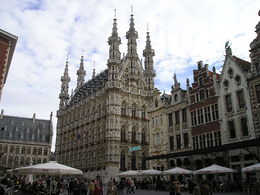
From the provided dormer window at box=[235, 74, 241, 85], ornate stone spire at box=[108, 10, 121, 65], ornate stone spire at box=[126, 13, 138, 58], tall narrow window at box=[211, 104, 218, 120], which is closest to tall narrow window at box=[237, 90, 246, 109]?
dormer window at box=[235, 74, 241, 85]

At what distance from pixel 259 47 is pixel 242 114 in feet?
21.0

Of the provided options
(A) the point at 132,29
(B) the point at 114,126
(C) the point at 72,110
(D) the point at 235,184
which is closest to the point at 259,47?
(D) the point at 235,184

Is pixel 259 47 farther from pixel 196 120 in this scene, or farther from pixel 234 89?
pixel 196 120

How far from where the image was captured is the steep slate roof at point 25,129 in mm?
82438

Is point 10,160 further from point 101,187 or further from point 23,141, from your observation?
point 101,187

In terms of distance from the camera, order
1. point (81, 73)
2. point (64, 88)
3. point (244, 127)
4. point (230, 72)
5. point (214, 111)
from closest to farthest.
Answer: point (244, 127)
point (230, 72)
point (214, 111)
point (64, 88)
point (81, 73)

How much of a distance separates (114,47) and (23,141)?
4739cm

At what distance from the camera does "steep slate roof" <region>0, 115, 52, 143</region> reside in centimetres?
8244

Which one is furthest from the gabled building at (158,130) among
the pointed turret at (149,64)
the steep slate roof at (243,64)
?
the pointed turret at (149,64)

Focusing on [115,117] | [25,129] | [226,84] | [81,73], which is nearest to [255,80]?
[226,84]

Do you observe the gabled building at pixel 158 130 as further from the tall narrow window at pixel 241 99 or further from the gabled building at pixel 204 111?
the tall narrow window at pixel 241 99

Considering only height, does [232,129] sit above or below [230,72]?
below

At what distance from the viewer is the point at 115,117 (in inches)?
1930

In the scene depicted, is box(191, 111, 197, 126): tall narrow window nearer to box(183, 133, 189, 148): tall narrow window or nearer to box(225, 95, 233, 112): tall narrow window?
box(183, 133, 189, 148): tall narrow window
